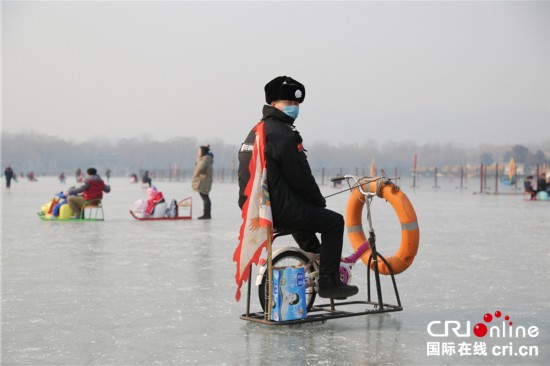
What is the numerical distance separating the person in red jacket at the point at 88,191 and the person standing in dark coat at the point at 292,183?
12264mm

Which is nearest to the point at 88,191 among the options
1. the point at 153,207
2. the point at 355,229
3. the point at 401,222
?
the point at 153,207

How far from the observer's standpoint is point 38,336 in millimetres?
6445

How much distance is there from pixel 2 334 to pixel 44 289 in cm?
242

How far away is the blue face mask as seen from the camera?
691cm

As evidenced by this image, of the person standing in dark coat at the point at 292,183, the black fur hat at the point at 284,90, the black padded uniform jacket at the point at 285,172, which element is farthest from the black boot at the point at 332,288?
the black fur hat at the point at 284,90

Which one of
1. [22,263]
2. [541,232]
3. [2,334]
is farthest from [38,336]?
[541,232]

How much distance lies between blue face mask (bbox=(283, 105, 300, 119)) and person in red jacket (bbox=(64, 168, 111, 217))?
1232cm

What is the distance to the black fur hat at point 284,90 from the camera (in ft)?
22.8

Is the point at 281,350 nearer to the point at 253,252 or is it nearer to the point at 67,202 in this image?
the point at 253,252

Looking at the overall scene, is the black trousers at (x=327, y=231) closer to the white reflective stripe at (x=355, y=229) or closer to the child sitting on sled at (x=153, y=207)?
the white reflective stripe at (x=355, y=229)

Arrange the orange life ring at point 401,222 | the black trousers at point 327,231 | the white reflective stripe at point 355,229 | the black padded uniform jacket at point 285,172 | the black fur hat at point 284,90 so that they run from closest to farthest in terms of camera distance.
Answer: the black padded uniform jacket at point 285,172 < the black trousers at point 327,231 < the black fur hat at point 284,90 < the orange life ring at point 401,222 < the white reflective stripe at point 355,229

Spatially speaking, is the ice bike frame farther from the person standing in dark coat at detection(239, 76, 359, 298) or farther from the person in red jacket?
the person in red jacket

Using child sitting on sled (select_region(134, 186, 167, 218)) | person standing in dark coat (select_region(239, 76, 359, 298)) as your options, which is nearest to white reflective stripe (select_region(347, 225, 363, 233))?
person standing in dark coat (select_region(239, 76, 359, 298))

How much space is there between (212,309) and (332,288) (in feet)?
4.34
